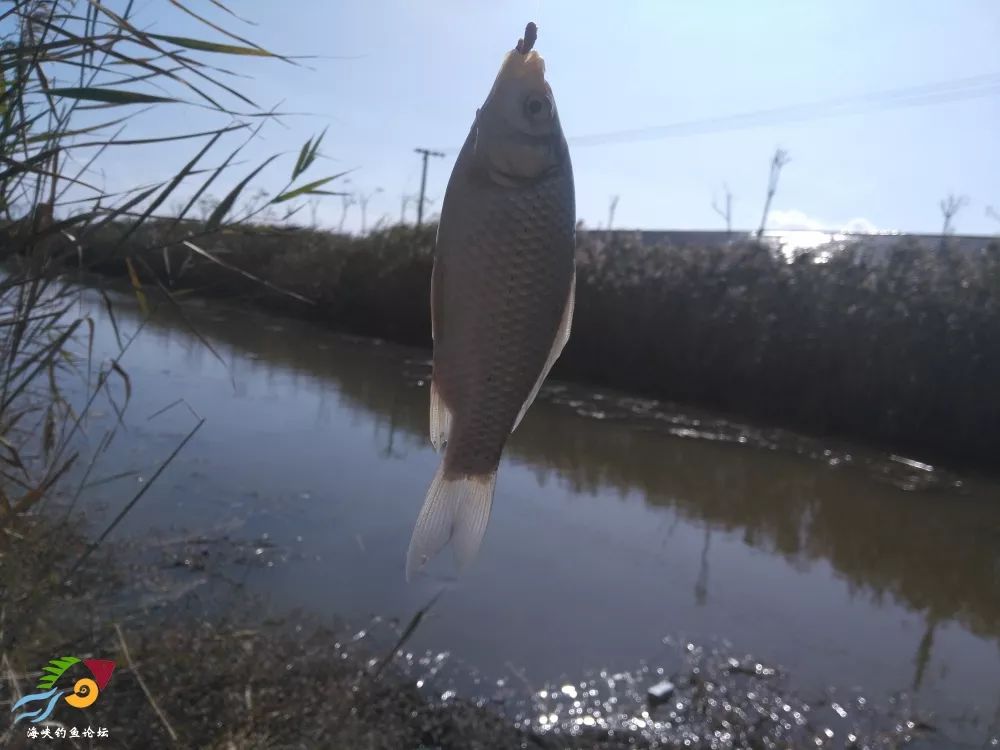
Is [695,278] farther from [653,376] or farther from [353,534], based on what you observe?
[353,534]

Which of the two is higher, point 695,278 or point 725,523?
point 695,278

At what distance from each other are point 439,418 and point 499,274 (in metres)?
0.22

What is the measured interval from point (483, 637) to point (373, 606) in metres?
A: 0.67

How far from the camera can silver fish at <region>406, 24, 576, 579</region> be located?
35.0 inches

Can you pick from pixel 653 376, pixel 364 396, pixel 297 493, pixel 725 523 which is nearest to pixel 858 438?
pixel 653 376

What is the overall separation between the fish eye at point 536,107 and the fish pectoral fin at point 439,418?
34 cm

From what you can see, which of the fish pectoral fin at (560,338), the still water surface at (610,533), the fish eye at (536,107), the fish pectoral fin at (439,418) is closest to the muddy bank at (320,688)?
the still water surface at (610,533)

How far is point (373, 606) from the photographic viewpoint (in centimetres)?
466

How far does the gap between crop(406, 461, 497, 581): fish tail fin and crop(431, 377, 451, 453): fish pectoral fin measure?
47mm

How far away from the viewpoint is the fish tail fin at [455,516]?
969mm

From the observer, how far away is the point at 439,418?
3.39 feet

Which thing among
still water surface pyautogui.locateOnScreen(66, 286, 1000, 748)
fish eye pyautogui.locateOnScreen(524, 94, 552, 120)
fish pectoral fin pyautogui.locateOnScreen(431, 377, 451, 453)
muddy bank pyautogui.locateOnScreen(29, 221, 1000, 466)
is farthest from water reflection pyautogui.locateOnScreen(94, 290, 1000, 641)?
fish eye pyautogui.locateOnScreen(524, 94, 552, 120)

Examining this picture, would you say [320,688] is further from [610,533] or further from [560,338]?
[610,533]

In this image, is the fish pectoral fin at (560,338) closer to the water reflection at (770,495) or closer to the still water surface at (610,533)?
the still water surface at (610,533)
